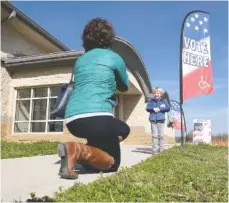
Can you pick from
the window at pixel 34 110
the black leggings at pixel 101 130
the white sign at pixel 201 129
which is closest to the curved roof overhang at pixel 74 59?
the window at pixel 34 110

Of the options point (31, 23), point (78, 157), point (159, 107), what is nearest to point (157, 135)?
point (159, 107)

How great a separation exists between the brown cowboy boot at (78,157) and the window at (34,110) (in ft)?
33.7

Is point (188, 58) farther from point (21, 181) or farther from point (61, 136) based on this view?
point (21, 181)

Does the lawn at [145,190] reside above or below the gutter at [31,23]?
below

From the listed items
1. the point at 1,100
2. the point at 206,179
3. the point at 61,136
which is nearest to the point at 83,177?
the point at 206,179

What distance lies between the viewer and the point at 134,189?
2.89 metres

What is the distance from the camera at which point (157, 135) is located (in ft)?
26.2

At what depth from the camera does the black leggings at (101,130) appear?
3449 mm

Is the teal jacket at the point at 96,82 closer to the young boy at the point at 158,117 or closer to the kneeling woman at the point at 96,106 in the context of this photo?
the kneeling woman at the point at 96,106

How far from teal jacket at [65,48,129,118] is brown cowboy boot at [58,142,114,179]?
1.40ft

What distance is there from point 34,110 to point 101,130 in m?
11.4

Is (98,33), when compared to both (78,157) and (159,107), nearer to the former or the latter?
(78,157)

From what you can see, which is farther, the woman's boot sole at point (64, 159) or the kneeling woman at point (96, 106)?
the kneeling woman at point (96, 106)

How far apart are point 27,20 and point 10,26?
1121mm
